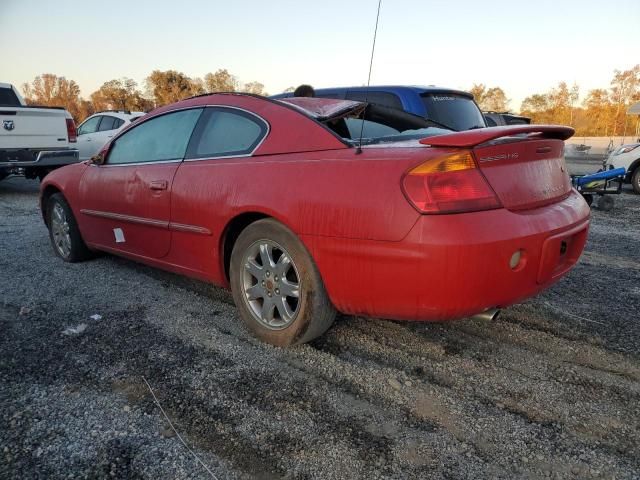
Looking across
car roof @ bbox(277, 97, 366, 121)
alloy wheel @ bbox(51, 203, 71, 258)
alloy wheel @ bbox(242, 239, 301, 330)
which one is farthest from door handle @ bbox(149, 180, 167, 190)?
alloy wheel @ bbox(51, 203, 71, 258)

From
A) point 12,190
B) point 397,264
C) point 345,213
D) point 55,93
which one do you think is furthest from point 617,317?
point 55,93

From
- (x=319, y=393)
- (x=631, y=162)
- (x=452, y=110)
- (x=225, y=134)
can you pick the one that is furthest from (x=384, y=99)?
(x=631, y=162)

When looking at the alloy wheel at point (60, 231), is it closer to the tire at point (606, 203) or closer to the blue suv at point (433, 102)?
the blue suv at point (433, 102)

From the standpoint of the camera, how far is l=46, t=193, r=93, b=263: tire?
451 cm

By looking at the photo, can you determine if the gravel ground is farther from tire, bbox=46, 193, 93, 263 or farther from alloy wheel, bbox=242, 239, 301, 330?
tire, bbox=46, 193, 93, 263

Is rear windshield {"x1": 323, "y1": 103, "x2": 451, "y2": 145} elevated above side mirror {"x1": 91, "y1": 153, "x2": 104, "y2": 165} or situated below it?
above

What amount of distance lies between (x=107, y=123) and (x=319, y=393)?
11.2 meters

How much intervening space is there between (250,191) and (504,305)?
1.48 m

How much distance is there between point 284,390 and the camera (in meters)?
2.35

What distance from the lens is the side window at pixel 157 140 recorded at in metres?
3.42

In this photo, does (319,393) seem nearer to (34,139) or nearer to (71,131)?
(34,139)

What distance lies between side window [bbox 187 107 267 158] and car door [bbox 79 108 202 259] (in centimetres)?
13

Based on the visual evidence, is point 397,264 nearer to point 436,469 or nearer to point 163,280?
point 436,469

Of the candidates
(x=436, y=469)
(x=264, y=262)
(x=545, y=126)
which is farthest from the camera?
(x=264, y=262)
